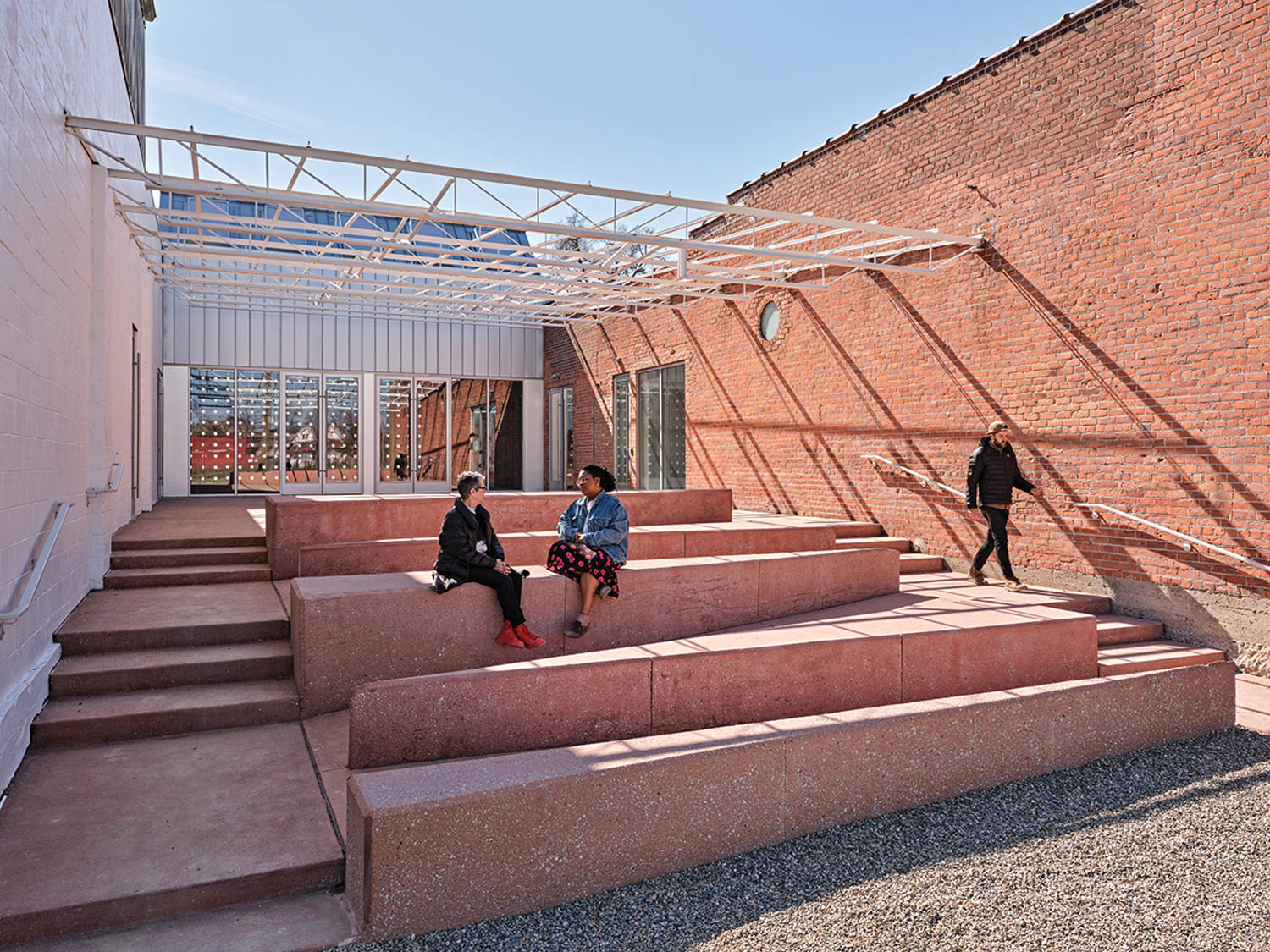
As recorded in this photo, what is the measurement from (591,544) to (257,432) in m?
12.9

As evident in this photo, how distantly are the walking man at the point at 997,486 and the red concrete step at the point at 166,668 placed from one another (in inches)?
261

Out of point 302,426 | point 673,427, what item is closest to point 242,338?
point 302,426

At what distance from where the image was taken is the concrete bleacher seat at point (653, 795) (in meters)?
3.19

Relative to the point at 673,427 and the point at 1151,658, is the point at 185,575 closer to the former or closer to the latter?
the point at 1151,658

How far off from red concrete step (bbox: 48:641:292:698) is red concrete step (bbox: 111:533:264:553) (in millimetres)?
2697

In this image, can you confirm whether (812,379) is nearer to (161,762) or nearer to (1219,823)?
(1219,823)

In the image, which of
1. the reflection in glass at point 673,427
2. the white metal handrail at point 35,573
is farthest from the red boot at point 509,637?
the reflection in glass at point 673,427

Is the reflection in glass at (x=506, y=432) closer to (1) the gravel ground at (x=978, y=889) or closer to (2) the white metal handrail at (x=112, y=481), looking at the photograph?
(2) the white metal handrail at (x=112, y=481)

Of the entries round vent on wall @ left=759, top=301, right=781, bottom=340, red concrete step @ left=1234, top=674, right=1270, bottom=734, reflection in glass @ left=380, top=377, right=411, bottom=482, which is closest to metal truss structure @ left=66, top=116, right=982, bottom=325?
round vent on wall @ left=759, top=301, right=781, bottom=340

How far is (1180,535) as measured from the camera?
7137 mm

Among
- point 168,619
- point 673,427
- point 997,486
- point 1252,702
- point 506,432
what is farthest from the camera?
point 506,432

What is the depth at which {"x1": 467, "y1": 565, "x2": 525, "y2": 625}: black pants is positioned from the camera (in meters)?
5.66

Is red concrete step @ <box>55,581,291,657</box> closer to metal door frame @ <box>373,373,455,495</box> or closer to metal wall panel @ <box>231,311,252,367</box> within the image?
metal wall panel @ <box>231,311,252,367</box>

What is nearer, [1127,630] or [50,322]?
[50,322]
